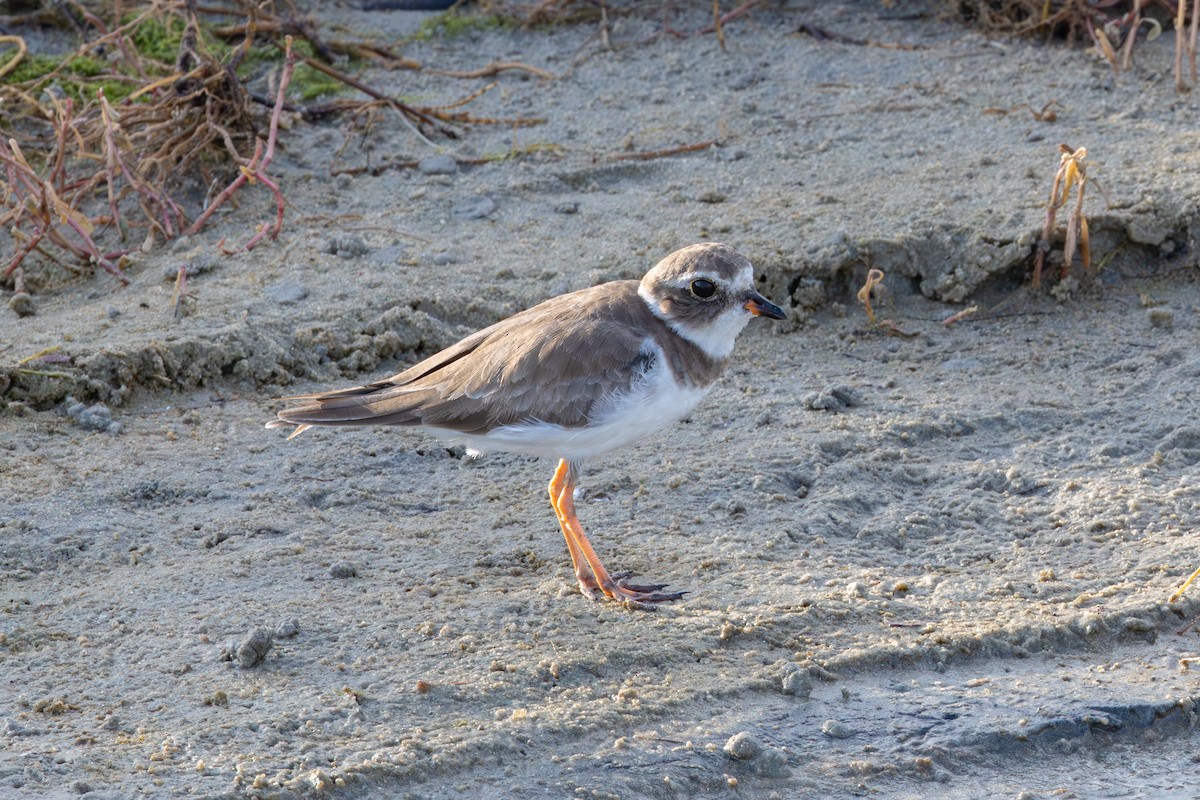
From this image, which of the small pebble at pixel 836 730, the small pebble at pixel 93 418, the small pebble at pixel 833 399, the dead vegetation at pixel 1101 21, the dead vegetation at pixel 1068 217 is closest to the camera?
the small pebble at pixel 836 730

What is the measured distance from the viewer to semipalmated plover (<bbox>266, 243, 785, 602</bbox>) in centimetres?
471

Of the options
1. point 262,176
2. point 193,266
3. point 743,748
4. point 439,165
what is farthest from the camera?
point 439,165

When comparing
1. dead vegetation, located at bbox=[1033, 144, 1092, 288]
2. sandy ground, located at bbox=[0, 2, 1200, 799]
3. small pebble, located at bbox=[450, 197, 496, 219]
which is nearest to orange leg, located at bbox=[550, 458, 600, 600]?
sandy ground, located at bbox=[0, 2, 1200, 799]

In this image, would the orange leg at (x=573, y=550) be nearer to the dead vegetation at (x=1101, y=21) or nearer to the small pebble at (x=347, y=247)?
the small pebble at (x=347, y=247)

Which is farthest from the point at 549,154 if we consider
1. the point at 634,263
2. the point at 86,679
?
the point at 86,679

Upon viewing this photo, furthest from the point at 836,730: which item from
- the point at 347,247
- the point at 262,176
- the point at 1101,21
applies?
the point at 1101,21

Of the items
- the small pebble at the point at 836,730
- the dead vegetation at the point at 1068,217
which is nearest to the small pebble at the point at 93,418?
the small pebble at the point at 836,730

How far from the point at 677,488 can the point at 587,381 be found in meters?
0.95

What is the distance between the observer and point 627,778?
3.90 m

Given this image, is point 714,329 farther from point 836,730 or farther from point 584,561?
point 836,730

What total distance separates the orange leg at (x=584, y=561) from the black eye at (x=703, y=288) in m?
0.78

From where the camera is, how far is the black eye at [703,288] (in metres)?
A: 4.84

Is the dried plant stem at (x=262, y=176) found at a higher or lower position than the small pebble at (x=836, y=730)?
higher

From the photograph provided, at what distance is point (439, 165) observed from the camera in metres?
7.63
